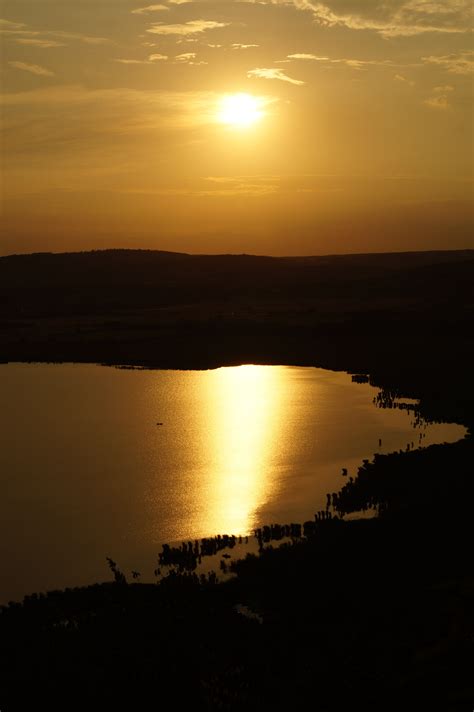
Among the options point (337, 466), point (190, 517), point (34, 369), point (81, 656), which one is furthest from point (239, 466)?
point (34, 369)

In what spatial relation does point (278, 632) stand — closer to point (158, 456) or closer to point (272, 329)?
point (158, 456)

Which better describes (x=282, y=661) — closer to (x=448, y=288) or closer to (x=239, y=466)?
(x=239, y=466)

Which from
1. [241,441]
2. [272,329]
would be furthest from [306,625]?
[272,329]

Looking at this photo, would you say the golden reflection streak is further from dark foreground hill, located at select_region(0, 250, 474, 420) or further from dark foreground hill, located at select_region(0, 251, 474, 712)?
dark foreground hill, located at select_region(0, 250, 474, 420)

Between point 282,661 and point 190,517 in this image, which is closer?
point 282,661

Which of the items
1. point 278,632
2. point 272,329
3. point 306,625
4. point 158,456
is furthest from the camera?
point 272,329
